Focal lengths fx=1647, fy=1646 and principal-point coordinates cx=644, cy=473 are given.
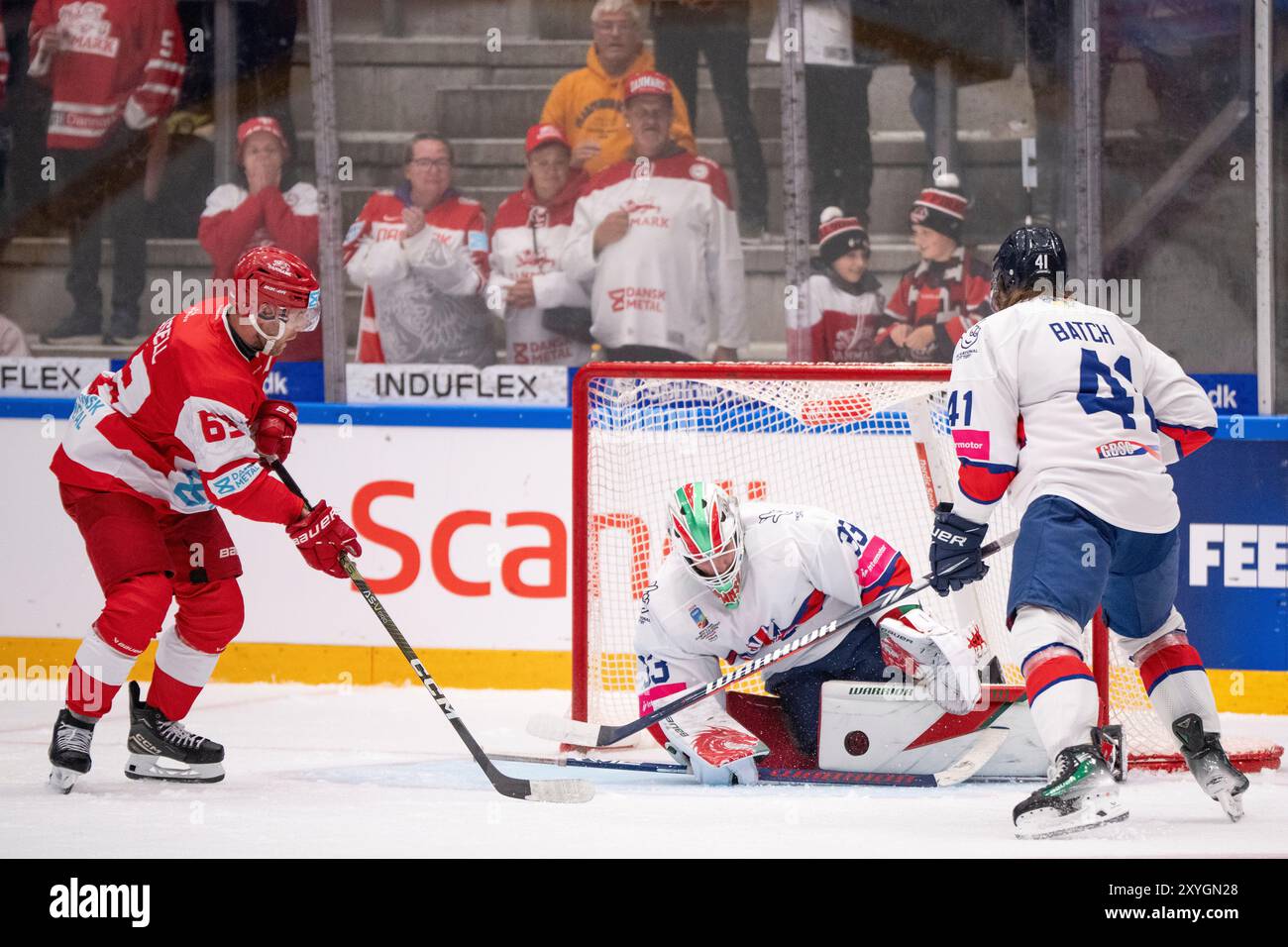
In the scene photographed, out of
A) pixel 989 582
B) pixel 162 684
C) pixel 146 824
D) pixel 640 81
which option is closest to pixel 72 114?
pixel 640 81

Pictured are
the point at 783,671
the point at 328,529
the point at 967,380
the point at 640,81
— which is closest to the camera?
the point at 967,380

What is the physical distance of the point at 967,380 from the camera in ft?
10.4

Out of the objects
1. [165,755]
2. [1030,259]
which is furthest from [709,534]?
[165,755]

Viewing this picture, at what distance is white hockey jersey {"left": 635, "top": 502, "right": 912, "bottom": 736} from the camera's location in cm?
377

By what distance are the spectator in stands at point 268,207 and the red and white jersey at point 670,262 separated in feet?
3.05

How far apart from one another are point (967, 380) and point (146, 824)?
1.85 metres

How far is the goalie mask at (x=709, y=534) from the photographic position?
3.62 m

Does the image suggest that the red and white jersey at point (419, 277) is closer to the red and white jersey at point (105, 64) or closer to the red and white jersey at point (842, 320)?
the red and white jersey at point (105, 64)

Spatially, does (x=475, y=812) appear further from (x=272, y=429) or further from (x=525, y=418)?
(x=525, y=418)

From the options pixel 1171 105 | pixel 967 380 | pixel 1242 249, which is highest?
pixel 1171 105

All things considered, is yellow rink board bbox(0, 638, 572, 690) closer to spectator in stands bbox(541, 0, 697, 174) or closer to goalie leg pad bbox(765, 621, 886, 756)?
goalie leg pad bbox(765, 621, 886, 756)

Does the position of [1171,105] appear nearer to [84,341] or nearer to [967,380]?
[967,380]

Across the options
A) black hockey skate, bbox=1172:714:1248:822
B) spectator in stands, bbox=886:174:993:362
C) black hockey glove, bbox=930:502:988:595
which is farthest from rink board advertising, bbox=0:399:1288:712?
black hockey skate, bbox=1172:714:1248:822

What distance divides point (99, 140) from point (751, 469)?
2571 millimetres
